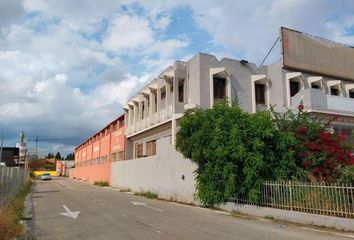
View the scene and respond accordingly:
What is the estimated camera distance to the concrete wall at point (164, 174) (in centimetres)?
2204

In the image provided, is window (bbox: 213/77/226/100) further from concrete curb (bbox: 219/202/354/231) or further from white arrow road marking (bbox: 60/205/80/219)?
white arrow road marking (bbox: 60/205/80/219)

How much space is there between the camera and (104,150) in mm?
53281

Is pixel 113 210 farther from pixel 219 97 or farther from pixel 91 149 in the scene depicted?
pixel 91 149

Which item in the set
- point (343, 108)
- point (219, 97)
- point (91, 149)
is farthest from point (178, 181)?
point (91, 149)

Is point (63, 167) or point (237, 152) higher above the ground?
point (63, 167)

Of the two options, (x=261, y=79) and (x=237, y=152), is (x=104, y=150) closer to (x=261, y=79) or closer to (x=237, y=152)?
(x=261, y=79)

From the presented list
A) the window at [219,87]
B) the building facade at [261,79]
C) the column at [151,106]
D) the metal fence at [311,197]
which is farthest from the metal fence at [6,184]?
the window at [219,87]

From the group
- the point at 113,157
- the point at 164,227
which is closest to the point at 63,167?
the point at 113,157

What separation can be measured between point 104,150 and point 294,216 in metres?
41.9

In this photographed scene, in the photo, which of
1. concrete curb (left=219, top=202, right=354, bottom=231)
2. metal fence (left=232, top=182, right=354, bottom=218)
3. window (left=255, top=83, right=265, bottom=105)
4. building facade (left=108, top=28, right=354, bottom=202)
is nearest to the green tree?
concrete curb (left=219, top=202, right=354, bottom=231)

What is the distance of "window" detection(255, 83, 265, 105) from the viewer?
96.8 ft

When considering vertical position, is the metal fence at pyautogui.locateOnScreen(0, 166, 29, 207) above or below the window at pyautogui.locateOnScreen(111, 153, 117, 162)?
below

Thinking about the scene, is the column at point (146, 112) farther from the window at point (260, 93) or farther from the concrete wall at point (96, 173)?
the concrete wall at point (96, 173)

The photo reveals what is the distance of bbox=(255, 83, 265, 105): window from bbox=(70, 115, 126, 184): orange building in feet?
57.8
